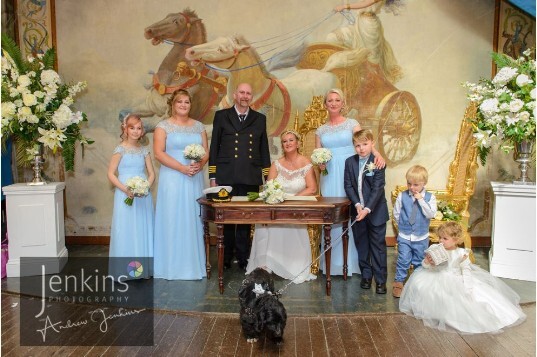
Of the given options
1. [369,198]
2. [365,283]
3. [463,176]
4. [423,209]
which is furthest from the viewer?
[463,176]

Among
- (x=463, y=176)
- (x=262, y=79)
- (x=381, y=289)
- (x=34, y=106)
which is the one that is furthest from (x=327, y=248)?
(x=34, y=106)

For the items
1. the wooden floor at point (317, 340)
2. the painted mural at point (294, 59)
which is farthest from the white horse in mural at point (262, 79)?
the wooden floor at point (317, 340)

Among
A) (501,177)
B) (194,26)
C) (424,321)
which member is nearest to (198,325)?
(424,321)

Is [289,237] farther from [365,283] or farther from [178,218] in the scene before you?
[178,218]

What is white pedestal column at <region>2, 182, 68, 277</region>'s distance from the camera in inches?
238

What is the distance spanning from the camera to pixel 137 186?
18.0ft

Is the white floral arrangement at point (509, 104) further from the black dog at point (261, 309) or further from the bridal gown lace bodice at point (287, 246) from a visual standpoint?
the black dog at point (261, 309)

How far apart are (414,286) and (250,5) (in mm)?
5066

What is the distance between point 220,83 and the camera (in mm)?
7551

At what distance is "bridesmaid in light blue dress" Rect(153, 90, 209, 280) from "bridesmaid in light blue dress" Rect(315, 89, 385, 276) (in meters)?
1.57

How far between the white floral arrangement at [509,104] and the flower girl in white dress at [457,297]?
1.74m

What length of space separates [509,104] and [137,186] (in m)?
4.51

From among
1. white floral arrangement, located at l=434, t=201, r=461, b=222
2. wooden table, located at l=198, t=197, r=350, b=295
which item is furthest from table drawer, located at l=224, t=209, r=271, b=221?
white floral arrangement, located at l=434, t=201, r=461, b=222

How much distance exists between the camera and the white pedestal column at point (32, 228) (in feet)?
19.8
